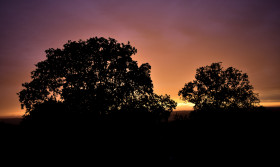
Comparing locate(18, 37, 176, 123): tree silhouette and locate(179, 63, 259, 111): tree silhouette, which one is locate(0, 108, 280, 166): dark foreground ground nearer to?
locate(18, 37, 176, 123): tree silhouette

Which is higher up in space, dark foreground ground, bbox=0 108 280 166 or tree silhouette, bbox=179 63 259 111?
tree silhouette, bbox=179 63 259 111

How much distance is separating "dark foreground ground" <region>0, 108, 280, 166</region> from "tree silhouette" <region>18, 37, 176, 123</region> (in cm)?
765

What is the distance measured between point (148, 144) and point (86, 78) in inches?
583

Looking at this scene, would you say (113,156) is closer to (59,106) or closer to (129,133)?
(129,133)

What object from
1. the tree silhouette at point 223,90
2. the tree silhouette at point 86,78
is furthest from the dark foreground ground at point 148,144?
the tree silhouette at point 223,90

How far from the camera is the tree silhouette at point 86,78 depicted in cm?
2295

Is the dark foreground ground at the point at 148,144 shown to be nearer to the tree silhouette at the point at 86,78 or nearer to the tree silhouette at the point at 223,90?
the tree silhouette at the point at 86,78

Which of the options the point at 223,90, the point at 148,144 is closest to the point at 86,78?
the point at 148,144

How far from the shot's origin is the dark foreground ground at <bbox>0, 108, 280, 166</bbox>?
9.86 meters

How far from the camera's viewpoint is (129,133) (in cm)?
1455

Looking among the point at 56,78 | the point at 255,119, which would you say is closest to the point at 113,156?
the point at 255,119

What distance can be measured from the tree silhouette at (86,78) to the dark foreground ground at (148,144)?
301 inches

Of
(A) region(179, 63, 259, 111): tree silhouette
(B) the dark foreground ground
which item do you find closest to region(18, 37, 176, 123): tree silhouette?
(B) the dark foreground ground

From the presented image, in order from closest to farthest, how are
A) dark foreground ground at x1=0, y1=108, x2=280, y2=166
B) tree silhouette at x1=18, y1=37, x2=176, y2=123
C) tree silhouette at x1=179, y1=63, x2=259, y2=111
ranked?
dark foreground ground at x1=0, y1=108, x2=280, y2=166, tree silhouette at x1=18, y1=37, x2=176, y2=123, tree silhouette at x1=179, y1=63, x2=259, y2=111
